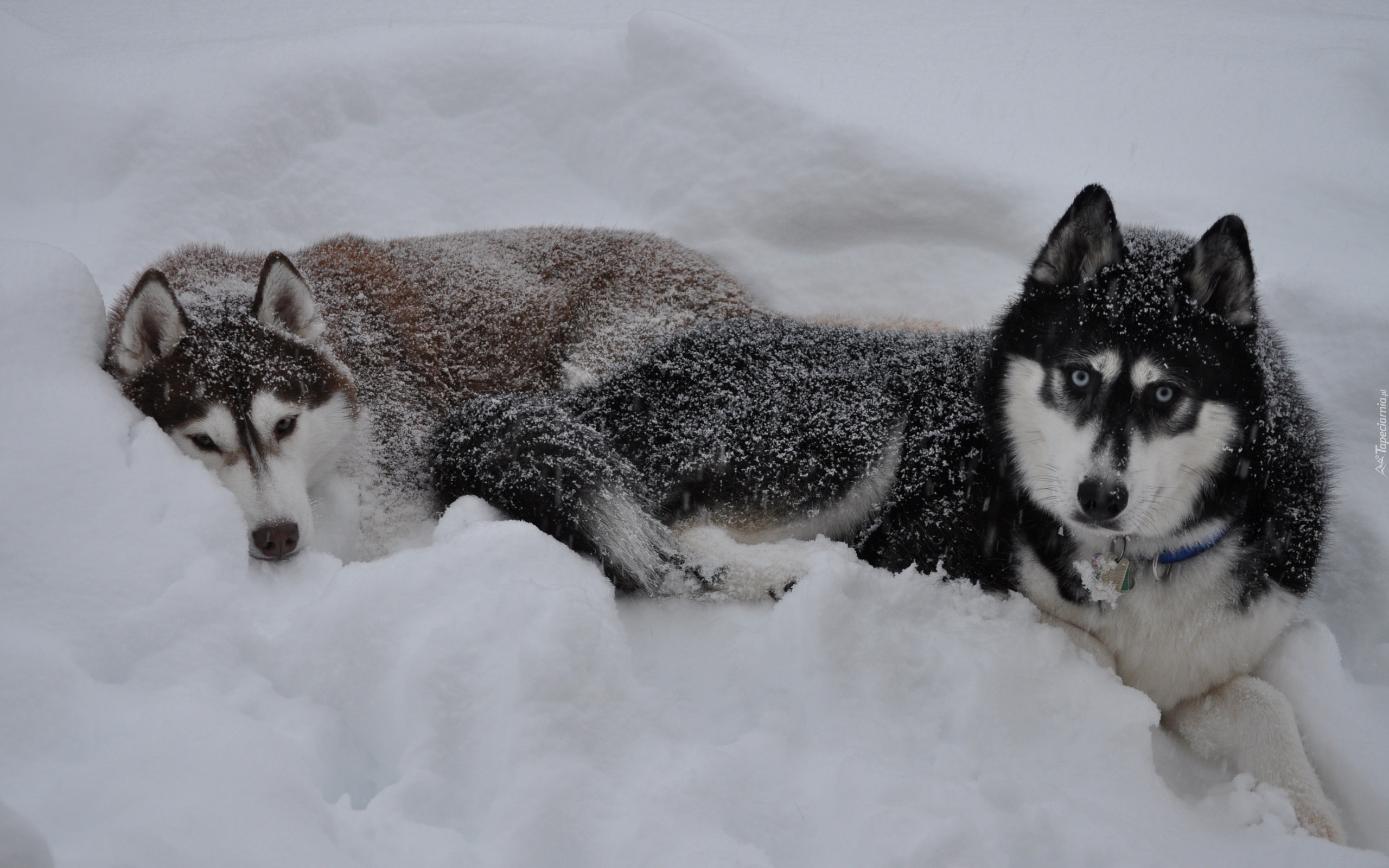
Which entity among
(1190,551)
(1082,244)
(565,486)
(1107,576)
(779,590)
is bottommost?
(779,590)

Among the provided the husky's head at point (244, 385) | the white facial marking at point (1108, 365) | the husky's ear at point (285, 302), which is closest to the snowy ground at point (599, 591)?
the husky's head at point (244, 385)

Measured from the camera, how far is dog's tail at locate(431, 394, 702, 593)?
2348 millimetres

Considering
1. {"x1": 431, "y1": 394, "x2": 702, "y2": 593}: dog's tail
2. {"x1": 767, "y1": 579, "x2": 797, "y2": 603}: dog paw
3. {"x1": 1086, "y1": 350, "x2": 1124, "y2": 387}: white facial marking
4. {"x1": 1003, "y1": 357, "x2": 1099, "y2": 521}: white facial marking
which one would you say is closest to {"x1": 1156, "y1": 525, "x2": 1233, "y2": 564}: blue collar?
→ {"x1": 1003, "y1": 357, "x2": 1099, "y2": 521}: white facial marking

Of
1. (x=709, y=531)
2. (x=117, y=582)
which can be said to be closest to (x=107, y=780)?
(x=117, y=582)

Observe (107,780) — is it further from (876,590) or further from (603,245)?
(603,245)

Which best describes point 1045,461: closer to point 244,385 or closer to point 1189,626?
point 1189,626

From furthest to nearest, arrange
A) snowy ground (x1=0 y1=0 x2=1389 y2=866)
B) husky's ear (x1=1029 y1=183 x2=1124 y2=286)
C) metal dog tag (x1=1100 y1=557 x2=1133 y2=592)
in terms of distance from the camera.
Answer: metal dog tag (x1=1100 y1=557 x2=1133 y2=592) → husky's ear (x1=1029 y1=183 x2=1124 y2=286) → snowy ground (x1=0 y1=0 x2=1389 y2=866)

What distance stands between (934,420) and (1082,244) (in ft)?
2.37

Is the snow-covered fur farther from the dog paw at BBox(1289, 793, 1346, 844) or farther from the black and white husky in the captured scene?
the dog paw at BBox(1289, 793, 1346, 844)

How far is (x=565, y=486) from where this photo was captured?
241 centimetres

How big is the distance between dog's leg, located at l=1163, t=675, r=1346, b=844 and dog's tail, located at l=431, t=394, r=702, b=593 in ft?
4.60

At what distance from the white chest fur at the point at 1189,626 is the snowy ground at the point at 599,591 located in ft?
0.51

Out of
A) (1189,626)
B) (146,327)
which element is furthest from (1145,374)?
(146,327)

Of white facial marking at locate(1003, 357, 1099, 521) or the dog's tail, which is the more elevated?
white facial marking at locate(1003, 357, 1099, 521)
